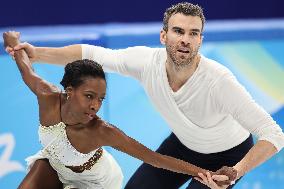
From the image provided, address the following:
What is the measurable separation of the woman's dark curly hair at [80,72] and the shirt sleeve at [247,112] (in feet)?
1.82

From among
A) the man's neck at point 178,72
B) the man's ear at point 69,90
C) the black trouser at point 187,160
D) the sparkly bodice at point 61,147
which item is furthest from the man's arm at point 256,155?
A: the man's ear at point 69,90

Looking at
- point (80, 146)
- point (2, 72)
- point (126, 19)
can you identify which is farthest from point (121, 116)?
point (126, 19)

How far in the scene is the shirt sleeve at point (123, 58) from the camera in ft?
11.8

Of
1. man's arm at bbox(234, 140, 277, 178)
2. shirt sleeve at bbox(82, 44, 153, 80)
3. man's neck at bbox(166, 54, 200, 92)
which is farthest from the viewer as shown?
shirt sleeve at bbox(82, 44, 153, 80)

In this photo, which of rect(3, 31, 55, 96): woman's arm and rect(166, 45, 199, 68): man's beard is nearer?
rect(3, 31, 55, 96): woman's arm

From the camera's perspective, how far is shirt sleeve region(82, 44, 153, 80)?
3.61 meters

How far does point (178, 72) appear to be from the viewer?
11.5ft

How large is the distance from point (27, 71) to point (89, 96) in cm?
40

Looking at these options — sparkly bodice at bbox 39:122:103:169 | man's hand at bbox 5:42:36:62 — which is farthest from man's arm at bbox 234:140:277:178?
man's hand at bbox 5:42:36:62

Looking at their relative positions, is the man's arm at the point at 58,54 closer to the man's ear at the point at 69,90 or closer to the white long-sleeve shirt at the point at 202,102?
the white long-sleeve shirt at the point at 202,102

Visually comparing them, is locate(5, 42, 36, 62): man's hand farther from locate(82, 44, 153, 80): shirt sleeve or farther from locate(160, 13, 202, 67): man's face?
locate(160, 13, 202, 67): man's face

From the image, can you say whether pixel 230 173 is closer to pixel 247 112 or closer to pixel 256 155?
pixel 256 155

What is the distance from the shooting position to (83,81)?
10.3ft

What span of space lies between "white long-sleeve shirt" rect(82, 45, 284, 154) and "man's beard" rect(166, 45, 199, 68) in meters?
0.07
